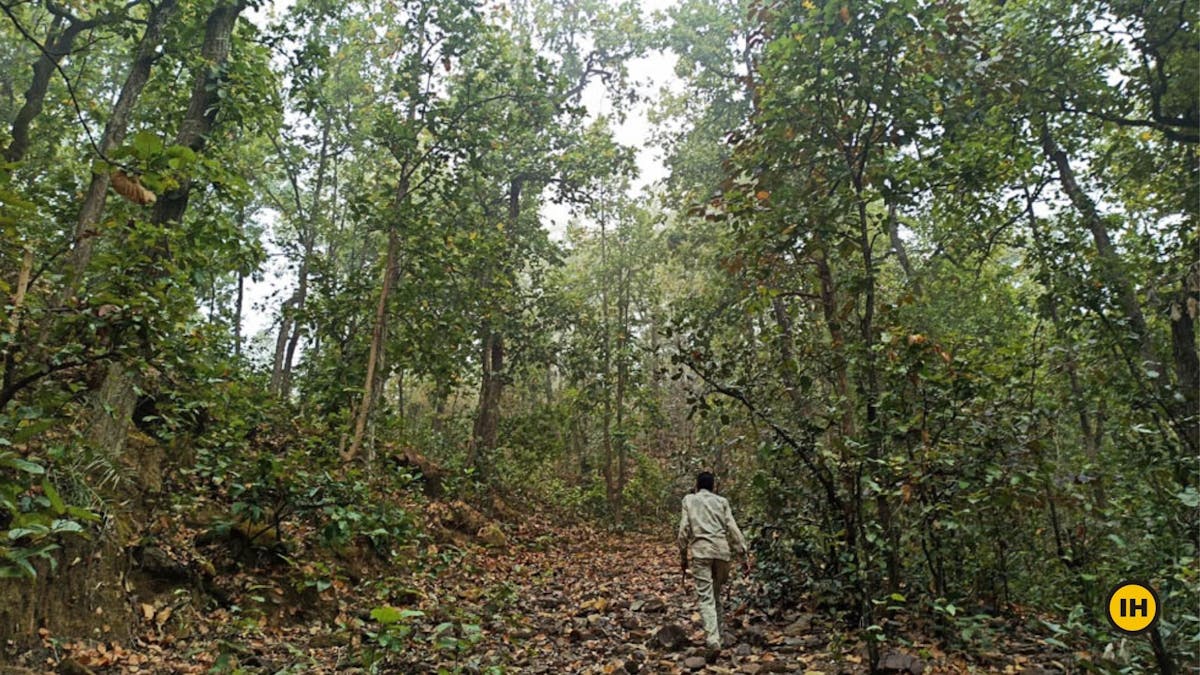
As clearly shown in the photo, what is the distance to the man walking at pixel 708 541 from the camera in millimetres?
6930

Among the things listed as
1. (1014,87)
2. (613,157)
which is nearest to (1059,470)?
(1014,87)

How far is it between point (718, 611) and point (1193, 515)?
4195mm

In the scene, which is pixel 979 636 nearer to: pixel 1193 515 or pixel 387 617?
pixel 1193 515

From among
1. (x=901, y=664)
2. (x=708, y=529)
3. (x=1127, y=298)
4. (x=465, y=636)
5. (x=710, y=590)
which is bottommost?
(x=465, y=636)

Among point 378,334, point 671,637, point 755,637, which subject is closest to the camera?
point 755,637

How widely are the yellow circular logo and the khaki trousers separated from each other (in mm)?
3347

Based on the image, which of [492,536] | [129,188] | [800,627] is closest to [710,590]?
[800,627]

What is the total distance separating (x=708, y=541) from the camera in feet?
23.2

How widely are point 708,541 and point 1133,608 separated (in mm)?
3729

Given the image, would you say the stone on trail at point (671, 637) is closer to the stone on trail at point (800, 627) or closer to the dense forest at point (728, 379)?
the dense forest at point (728, 379)

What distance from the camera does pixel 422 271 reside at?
10.6 meters

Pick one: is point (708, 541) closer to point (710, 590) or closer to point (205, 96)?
point (710, 590)

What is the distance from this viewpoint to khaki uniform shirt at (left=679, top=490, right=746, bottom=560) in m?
7.05

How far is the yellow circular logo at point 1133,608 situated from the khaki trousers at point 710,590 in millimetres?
3347
